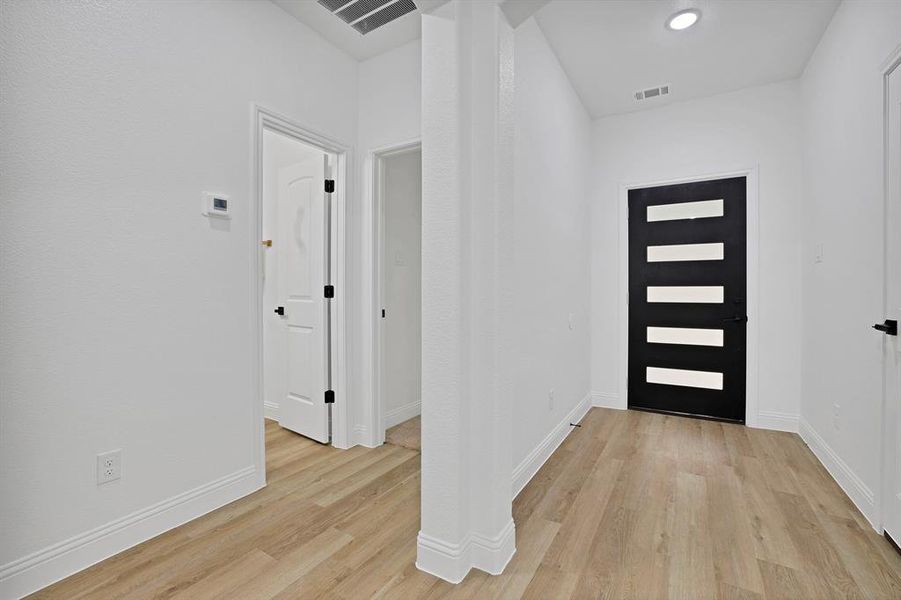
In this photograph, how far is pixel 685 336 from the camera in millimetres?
3836

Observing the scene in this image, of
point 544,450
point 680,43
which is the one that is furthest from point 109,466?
point 680,43

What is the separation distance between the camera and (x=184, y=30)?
209 cm

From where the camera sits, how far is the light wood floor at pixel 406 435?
125 inches

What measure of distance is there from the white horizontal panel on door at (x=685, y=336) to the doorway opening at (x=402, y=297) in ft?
7.36

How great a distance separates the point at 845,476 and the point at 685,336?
5.22 feet

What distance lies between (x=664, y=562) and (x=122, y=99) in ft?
10.2

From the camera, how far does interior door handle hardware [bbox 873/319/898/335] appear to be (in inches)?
73.1

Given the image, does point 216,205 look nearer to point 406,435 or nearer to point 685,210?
point 406,435

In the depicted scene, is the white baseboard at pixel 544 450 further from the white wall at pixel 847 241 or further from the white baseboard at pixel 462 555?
the white wall at pixel 847 241

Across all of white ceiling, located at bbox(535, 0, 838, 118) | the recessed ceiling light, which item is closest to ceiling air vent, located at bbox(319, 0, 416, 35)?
white ceiling, located at bbox(535, 0, 838, 118)

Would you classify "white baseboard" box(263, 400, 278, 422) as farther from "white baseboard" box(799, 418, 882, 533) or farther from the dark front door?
"white baseboard" box(799, 418, 882, 533)

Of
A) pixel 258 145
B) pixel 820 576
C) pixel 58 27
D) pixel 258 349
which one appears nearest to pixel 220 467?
pixel 258 349

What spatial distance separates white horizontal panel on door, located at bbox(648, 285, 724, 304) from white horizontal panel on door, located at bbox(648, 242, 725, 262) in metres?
0.25

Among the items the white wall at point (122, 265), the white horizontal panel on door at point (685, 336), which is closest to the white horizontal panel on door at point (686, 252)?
the white horizontal panel on door at point (685, 336)
